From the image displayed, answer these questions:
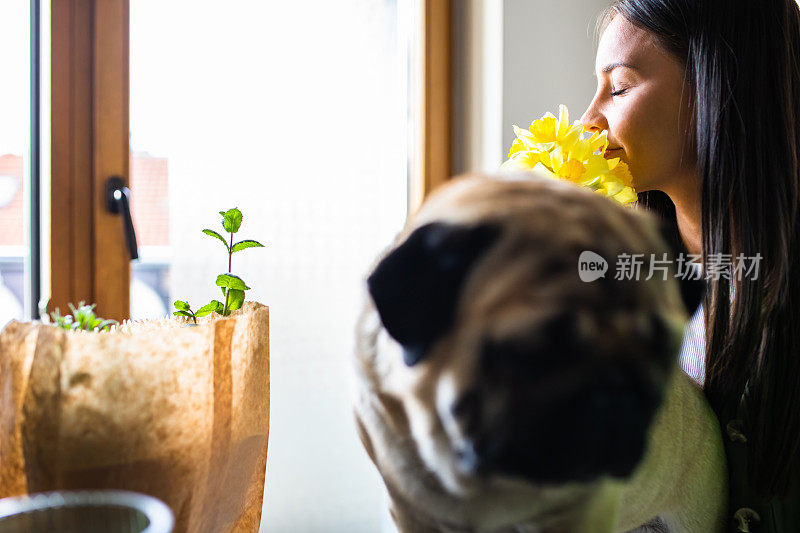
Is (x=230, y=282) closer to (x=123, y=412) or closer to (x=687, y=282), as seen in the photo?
(x=123, y=412)

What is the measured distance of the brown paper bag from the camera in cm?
34

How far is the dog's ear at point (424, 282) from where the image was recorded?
0.75 ft

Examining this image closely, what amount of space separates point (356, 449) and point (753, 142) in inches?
43.5

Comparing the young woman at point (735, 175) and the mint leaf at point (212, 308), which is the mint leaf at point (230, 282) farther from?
the young woman at point (735, 175)

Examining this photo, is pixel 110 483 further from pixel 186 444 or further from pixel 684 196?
pixel 684 196

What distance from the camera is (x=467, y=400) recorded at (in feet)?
0.72

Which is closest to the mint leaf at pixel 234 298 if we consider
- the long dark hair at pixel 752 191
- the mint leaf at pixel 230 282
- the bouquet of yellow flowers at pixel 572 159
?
the mint leaf at pixel 230 282

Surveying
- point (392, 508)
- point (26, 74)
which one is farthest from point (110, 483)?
point (26, 74)

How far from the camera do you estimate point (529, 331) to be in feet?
0.69

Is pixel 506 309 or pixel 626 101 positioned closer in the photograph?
pixel 506 309

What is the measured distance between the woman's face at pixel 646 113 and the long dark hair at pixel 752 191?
0.01 m

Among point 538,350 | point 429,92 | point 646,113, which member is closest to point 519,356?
point 538,350

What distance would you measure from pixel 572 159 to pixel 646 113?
10 cm

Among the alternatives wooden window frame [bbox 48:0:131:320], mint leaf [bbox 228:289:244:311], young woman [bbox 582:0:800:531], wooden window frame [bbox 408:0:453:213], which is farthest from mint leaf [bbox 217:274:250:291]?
wooden window frame [bbox 408:0:453:213]
